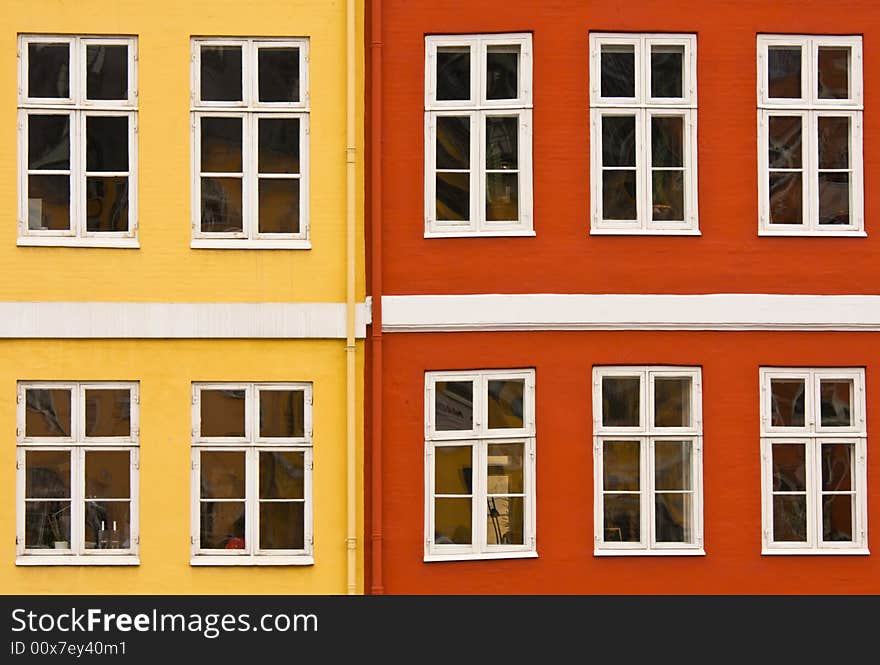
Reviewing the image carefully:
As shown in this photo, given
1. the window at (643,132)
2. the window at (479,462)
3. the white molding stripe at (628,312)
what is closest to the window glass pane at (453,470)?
the window at (479,462)

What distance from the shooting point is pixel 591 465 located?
1506cm

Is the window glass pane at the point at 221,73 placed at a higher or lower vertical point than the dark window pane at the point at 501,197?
higher

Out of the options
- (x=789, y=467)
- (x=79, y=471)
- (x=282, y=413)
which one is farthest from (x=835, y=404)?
(x=79, y=471)

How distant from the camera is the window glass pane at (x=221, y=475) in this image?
15.1 meters

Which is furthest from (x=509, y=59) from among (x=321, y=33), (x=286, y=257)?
(x=286, y=257)

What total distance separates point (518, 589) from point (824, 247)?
409cm

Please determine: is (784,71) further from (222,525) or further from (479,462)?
(222,525)

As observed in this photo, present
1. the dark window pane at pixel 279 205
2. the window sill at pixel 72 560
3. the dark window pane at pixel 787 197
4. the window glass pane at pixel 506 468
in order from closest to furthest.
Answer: the window sill at pixel 72 560, the window glass pane at pixel 506 468, the dark window pane at pixel 279 205, the dark window pane at pixel 787 197

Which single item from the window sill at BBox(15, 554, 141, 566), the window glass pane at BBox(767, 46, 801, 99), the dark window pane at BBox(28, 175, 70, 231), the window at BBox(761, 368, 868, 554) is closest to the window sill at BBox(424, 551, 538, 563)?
the window at BBox(761, 368, 868, 554)

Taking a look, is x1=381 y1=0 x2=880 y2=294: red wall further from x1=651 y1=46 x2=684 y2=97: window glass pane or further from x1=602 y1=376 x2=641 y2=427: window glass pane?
x1=602 y1=376 x2=641 y2=427: window glass pane

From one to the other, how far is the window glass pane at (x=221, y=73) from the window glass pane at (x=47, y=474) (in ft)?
11.3

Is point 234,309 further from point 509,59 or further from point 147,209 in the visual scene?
point 509,59

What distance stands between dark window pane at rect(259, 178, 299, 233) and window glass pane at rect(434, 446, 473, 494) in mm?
Answer: 2394

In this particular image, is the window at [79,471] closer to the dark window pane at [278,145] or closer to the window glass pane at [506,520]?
the dark window pane at [278,145]
